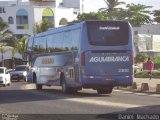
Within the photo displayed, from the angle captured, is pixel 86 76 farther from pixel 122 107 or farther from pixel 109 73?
pixel 122 107

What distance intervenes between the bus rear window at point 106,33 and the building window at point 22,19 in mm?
65663

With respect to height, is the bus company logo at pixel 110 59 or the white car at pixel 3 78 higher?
the bus company logo at pixel 110 59

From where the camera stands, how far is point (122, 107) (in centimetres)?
1952

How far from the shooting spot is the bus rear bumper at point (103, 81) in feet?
86.0

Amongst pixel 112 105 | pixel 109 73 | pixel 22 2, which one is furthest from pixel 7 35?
pixel 112 105

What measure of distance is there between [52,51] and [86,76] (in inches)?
203

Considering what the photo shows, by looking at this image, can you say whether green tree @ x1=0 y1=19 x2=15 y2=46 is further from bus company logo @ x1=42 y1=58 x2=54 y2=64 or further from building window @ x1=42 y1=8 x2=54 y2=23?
bus company logo @ x1=42 y1=58 x2=54 y2=64

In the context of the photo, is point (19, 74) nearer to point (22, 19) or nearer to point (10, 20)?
point (22, 19)

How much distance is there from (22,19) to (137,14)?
27.6 meters

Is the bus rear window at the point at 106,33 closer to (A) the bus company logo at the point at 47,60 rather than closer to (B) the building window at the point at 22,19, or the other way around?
(A) the bus company logo at the point at 47,60

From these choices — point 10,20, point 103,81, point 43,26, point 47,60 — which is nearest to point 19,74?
point 47,60

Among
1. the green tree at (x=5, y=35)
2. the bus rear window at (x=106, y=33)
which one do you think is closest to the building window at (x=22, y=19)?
the green tree at (x=5, y=35)

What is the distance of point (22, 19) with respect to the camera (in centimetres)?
9200

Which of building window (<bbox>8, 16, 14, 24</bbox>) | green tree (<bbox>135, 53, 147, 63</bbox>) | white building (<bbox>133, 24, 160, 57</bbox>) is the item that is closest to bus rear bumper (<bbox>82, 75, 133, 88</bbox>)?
green tree (<bbox>135, 53, 147, 63</bbox>)
